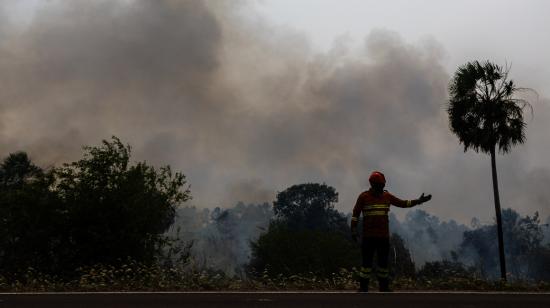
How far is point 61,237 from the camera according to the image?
82.4 ft

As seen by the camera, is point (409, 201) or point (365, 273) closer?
point (365, 273)

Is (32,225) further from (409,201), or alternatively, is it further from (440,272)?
(409,201)

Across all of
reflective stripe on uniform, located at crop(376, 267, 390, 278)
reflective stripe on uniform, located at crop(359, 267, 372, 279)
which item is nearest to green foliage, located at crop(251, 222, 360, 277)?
reflective stripe on uniform, located at crop(359, 267, 372, 279)

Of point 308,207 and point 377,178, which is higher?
point 308,207

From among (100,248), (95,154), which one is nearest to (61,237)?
(100,248)

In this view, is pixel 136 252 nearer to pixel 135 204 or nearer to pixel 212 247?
pixel 135 204

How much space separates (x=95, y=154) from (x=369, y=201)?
20.4m

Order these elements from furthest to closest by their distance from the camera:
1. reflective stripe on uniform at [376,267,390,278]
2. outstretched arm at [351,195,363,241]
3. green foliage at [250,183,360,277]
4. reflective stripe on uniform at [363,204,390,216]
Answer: green foliage at [250,183,360,277], reflective stripe on uniform at [363,204,390,216], outstretched arm at [351,195,363,241], reflective stripe on uniform at [376,267,390,278]

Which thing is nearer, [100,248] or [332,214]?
[100,248]

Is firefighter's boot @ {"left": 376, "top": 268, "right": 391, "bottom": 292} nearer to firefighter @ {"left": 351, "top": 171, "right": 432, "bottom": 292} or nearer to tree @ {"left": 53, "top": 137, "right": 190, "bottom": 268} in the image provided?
firefighter @ {"left": 351, "top": 171, "right": 432, "bottom": 292}

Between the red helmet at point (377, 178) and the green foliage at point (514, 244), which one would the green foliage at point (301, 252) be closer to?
the red helmet at point (377, 178)

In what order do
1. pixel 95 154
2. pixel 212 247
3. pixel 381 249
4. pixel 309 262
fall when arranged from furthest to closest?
pixel 212 247, pixel 309 262, pixel 95 154, pixel 381 249

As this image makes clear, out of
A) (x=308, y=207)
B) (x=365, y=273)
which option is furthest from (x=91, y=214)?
(x=308, y=207)
